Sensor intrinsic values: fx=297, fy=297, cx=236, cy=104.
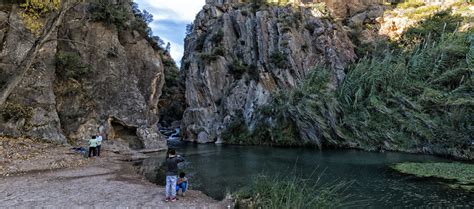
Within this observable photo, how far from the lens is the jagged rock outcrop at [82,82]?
26.5 meters

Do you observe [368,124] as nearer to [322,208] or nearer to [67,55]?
[322,208]

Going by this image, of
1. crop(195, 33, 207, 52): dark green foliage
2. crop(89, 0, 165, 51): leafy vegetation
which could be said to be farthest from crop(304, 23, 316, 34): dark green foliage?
crop(89, 0, 165, 51): leafy vegetation

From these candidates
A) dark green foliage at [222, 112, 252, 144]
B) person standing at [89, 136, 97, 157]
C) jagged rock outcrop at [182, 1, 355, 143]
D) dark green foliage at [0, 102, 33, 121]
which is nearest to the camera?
person standing at [89, 136, 97, 157]

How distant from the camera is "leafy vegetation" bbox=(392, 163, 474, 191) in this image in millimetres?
16856

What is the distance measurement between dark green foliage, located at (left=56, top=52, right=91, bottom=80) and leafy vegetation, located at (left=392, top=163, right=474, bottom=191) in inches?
1254

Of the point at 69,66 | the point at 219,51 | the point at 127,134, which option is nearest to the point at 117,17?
the point at 69,66

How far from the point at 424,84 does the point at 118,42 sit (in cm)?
4270

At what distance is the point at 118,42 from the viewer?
3900 centimetres

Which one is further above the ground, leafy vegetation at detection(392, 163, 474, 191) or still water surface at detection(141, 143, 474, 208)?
leafy vegetation at detection(392, 163, 474, 191)

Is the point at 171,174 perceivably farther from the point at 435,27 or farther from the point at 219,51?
the point at 435,27

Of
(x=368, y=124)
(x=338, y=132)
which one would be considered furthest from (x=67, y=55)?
(x=368, y=124)

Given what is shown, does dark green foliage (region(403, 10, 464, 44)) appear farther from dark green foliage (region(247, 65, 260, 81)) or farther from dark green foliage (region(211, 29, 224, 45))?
dark green foliage (region(211, 29, 224, 45))

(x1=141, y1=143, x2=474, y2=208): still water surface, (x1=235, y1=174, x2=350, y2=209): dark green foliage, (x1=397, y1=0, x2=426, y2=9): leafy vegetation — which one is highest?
(x1=397, y1=0, x2=426, y2=9): leafy vegetation

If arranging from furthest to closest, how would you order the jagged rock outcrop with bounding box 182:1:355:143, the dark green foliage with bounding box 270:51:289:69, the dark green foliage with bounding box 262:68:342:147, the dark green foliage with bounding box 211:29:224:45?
the dark green foliage with bounding box 211:29:224:45, the jagged rock outcrop with bounding box 182:1:355:143, the dark green foliage with bounding box 270:51:289:69, the dark green foliage with bounding box 262:68:342:147
